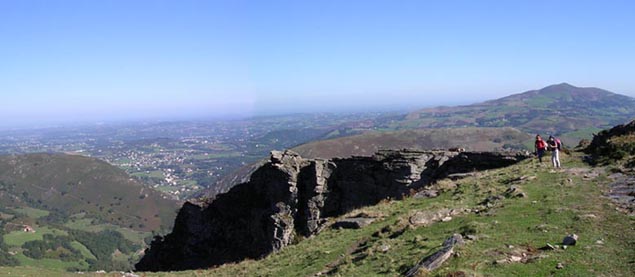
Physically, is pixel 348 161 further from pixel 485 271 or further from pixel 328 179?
pixel 485 271

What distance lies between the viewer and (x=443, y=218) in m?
24.0

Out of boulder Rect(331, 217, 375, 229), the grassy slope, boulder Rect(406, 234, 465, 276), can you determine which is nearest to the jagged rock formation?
the grassy slope

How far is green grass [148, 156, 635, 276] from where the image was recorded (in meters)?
14.5

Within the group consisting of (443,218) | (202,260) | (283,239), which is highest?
(443,218)

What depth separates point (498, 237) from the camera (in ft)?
58.8

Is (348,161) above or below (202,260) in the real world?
above

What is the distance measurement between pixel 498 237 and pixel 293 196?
27.0 m

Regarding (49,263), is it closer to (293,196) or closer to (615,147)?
(293,196)

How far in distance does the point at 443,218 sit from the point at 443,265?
8884 mm

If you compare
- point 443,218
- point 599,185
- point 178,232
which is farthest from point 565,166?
point 178,232

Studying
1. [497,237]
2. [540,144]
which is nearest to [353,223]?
[497,237]

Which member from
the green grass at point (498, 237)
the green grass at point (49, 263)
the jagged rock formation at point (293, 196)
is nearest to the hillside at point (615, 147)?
the green grass at point (498, 237)

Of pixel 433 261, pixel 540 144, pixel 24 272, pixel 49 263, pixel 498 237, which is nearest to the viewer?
pixel 433 261

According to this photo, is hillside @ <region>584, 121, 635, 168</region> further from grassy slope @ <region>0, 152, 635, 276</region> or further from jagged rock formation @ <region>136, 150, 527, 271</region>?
jagged rock formation @ <region>136, 150, 527, 271</region>
